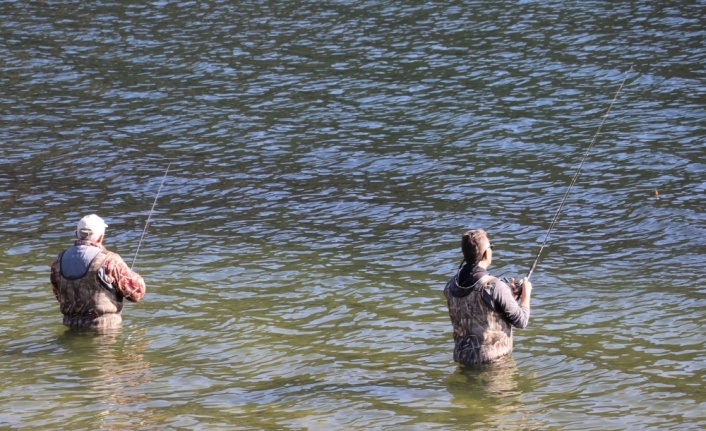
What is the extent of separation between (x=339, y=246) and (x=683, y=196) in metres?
5.75

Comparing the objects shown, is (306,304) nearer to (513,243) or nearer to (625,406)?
(513,243)

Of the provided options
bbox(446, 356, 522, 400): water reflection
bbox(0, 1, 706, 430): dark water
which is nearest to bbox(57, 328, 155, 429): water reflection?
bbox(0, 1, 706, 430): dark water

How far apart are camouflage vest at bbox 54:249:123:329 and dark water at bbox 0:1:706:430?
0.26 m

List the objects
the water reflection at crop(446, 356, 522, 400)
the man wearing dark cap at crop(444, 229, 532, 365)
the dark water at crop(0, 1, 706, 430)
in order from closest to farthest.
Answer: the man wearing dark cap at crop(444, 229, 532, 365) < the water reflection at crop(446, 356, 522, 400) < the dark water at crop(0, 1, 706, 430)

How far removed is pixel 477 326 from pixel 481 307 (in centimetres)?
26

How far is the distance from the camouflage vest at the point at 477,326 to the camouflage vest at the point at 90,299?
4277 mm

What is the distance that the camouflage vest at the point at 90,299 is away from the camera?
43.3ft

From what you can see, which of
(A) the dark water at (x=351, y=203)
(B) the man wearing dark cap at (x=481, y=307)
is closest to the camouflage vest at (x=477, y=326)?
(B) the man wearing dark cap at (x=481, y=307)

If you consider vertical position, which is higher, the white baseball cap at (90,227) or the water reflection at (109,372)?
the white baseball cap at (90,227)

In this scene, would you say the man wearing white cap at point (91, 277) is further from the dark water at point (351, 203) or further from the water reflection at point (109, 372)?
the dark water at point (351, 203)

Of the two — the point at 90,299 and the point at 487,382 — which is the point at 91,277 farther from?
the point at 487,382

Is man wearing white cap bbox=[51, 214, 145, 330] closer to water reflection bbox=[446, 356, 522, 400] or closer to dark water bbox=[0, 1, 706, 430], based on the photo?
dark water bbox=[0, 1, 706, 430]

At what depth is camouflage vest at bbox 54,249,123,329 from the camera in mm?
13203

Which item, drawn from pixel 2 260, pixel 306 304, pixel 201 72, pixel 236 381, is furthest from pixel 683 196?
pixel 201 72
